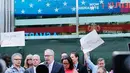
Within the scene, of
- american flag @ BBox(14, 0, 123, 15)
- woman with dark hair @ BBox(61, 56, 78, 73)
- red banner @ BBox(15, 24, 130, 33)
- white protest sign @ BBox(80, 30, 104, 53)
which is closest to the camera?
woman with dark hair @ BBox(61, 56, 78, 73)

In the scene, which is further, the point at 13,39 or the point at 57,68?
the point at 13,39

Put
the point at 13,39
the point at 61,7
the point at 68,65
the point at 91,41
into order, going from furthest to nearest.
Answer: the point at 61,7 → the point at 13,39 → the point at 91,41 → the point at 68,65

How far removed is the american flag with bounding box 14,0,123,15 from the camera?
10742 mm

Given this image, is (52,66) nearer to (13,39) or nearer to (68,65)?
(68,65)

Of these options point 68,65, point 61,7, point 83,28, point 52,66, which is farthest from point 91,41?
point 61,7

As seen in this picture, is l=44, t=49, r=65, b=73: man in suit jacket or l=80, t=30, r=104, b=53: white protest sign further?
l=80, t=30, r=104, b=53: white protest sign

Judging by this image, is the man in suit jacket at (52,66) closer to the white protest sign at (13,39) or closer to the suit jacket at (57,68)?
the suit jacket at (57,68)

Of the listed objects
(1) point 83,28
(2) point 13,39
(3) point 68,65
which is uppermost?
(1) point 83,28

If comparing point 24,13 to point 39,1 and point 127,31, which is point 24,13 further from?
point 127,31

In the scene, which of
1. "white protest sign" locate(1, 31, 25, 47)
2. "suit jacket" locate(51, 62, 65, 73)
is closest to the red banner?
"white protest sign" locate(1, 31, 25, 47)

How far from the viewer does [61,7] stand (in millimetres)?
11031

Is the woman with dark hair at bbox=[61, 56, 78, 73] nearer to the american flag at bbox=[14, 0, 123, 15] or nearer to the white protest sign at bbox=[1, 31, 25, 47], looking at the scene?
the white protest sign at bbox=[1, 31, 25, 47]

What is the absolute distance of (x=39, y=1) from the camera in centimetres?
1123

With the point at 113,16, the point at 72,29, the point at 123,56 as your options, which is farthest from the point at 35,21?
the point at 123,56
